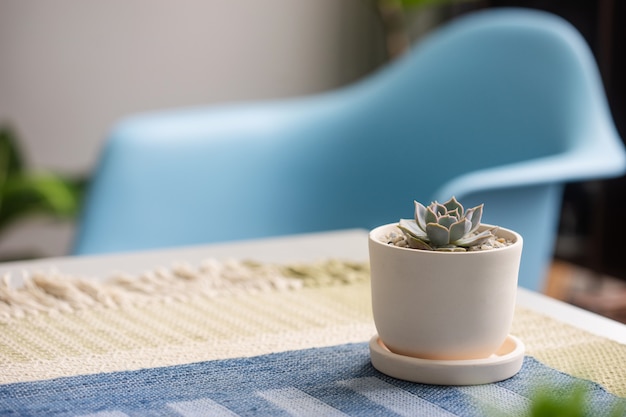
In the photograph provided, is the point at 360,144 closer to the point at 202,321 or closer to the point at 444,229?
the point at 202,321

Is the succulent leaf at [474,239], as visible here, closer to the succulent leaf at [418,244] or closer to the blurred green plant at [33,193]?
the succulent leaf at [418,244]

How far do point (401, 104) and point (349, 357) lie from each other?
106 cm

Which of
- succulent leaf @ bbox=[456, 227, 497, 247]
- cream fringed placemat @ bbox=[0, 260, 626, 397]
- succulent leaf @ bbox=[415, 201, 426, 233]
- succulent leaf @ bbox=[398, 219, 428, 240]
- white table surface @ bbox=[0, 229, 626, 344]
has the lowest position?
white table surface @ bbox=[0, 229, 626, 344]

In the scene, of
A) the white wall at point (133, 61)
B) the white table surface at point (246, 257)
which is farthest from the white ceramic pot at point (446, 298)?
the white wall at point (133, 61)

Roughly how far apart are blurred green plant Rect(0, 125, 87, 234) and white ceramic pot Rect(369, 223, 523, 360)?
163cm

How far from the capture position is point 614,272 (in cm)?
253

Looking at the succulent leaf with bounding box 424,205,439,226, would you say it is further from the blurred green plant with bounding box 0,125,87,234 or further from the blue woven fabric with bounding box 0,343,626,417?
the blurred green plant with bounding box 0,125,87,234

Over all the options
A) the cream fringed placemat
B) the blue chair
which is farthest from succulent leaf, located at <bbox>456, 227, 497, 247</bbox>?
the blue chair

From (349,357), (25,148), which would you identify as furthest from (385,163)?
(25,148)

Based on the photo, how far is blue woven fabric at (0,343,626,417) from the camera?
589 mm

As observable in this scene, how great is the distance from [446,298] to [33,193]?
1.71 meters

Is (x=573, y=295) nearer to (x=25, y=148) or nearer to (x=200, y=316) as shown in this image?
(x=25, y=148)

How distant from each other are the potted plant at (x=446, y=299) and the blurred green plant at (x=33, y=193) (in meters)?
1.62

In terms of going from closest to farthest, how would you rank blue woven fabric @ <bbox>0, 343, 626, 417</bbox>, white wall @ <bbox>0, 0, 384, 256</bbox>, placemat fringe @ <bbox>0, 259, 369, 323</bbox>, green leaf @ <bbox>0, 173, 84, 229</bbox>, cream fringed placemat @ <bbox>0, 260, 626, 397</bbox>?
blue woven fabric @ <bbox>0, 343, 626, 417</bbox>
cream fringed placemat @ <bbox>0, 260, 626, 397</bbox>
placemat fringe @ <bbox>0, 259, 369, 323</bbox>
green leaf @ <bbox>0, 173, 84, 229</bbox>
white wall @ <bbox>0, 0, 384, 256</bbox>
